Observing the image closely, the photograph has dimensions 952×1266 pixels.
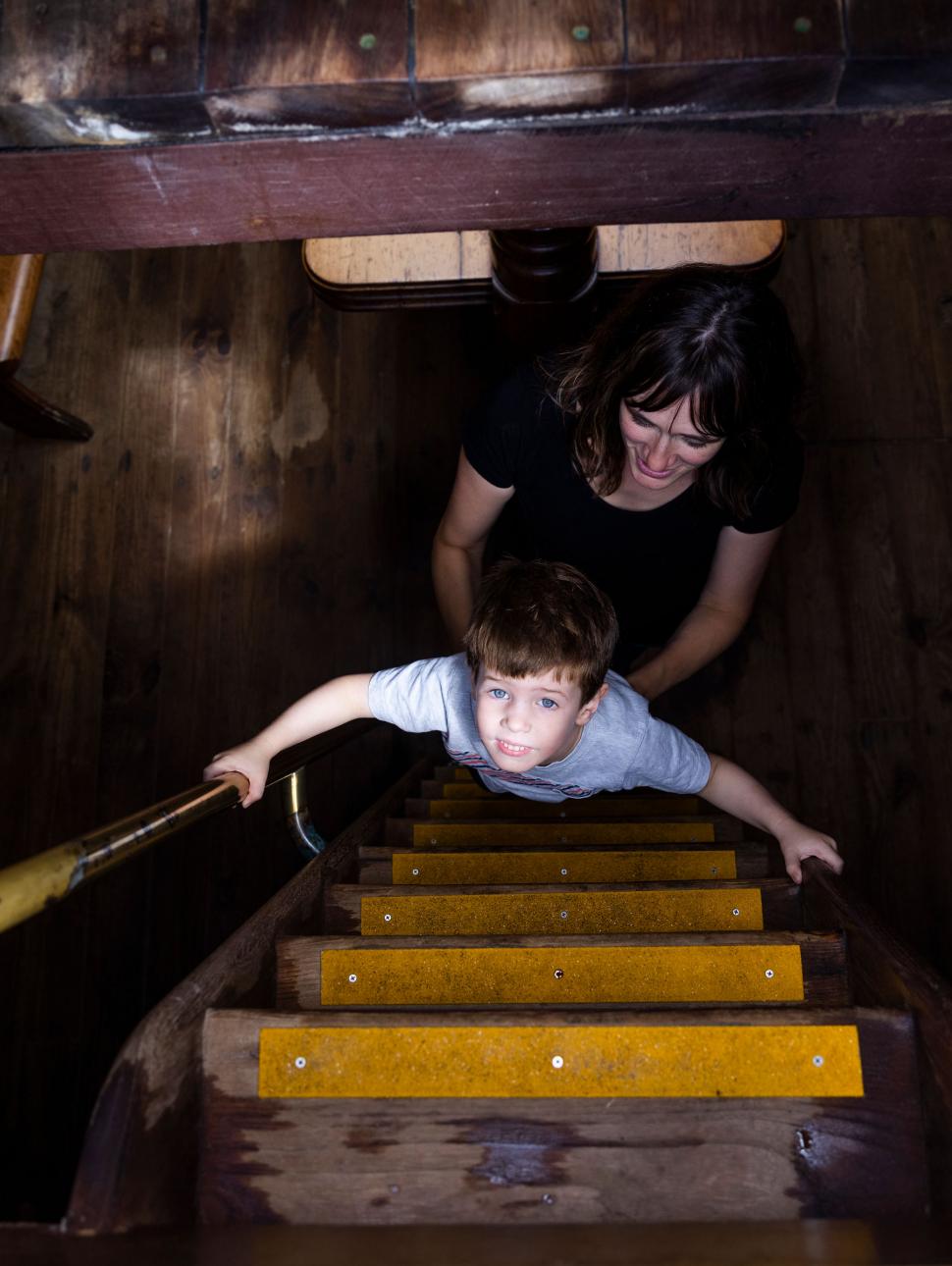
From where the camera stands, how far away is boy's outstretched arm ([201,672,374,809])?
1333 mm

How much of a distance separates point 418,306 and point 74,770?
1.54m

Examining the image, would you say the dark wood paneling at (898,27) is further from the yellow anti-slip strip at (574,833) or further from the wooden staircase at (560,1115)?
the yellow anti-slip strip at (574,833)

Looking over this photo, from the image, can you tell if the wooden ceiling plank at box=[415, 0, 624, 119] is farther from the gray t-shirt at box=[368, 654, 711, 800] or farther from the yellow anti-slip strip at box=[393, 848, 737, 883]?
the yellow anti-slip strip at box=[393, 848, 737, 883]

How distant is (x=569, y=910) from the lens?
142cm

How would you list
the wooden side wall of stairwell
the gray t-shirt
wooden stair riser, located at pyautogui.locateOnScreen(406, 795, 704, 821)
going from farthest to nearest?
1. the wooden side wall of stairwell
2. wooden stair riser, located at pyautogui.locateOnScreen(406, 795, 704, 821)
3. the gray t-shirt

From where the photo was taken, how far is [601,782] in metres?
1.70

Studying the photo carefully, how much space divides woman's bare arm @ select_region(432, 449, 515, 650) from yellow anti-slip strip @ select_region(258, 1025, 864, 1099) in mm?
1055

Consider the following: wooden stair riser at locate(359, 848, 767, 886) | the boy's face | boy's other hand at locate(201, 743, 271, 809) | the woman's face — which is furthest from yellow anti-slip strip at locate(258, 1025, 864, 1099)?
the woman's face

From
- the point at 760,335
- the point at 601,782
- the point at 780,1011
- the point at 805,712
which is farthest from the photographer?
the point at 805,712

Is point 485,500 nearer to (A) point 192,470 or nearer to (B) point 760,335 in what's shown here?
(B) point 760,335

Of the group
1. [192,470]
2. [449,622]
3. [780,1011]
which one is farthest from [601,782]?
[192,470]

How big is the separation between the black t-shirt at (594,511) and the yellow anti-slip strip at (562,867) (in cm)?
56

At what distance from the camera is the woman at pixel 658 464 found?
138cm

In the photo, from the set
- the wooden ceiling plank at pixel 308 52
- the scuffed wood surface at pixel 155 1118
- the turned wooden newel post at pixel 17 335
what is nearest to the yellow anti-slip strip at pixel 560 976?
the scuffed wood surface at pixel 155 1118
